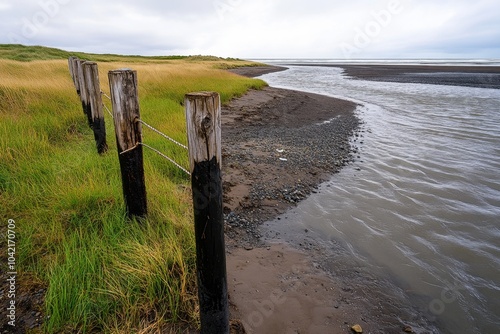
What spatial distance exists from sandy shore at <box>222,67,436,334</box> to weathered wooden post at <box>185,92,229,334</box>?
507 millimetres

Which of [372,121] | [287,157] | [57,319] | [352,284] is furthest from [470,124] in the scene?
[57,319]

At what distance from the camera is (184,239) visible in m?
3.21

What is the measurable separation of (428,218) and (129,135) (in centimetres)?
491

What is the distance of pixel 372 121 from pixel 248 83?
31.9 ft

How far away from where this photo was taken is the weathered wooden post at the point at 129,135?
313 cm

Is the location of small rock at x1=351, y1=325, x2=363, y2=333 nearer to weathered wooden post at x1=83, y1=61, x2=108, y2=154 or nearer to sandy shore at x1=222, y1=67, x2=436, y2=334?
sandy shore at x1=222, y1=67, x2=436, y2=334

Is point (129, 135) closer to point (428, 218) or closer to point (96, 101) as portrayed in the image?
point (96, 101)

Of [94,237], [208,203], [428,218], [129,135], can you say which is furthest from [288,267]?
[428,218]

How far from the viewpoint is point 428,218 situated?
199 inches

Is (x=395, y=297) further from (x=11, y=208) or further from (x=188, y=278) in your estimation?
(x=11, y=208)

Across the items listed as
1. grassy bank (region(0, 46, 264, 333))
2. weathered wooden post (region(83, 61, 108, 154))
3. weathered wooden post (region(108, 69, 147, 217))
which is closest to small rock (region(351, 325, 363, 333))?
grassy bank (region(0, 46, 264, 333))

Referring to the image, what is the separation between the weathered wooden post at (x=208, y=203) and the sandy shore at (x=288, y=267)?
51 cm

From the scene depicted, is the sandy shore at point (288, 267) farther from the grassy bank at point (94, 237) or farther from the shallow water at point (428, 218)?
the grassy bank at point (94, 237)

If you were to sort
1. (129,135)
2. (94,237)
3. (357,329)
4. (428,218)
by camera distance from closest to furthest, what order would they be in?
(357,329), (94,237), (129,135), (428,218)
